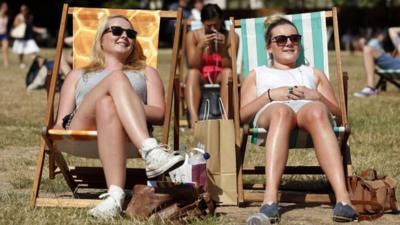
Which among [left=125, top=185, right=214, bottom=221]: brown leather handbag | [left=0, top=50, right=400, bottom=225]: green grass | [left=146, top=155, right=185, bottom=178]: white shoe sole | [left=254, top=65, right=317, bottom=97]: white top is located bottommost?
[left=0, top=50, right=400, bottom=225]: green grass

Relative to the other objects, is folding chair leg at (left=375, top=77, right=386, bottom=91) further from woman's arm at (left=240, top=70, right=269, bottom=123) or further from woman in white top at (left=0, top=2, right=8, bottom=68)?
woman in white top at (left=0, top=2, right=8, bottom=68)

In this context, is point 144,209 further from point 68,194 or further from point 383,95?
point 383,95

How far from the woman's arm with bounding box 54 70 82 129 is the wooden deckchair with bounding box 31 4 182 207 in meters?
0.05

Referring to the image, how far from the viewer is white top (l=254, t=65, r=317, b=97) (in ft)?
19.0

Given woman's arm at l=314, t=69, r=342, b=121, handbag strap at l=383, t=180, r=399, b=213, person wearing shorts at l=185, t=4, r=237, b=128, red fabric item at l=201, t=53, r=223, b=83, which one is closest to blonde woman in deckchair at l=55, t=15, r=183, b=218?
woman's arm at l=314, t=69, r=342, b=121

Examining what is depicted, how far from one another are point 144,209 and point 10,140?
12.4 ft

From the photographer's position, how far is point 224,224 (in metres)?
4.84

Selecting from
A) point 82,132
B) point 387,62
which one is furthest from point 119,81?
point 387,62

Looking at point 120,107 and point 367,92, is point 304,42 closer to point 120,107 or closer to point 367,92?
point 120,107

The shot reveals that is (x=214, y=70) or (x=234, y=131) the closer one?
(x=234, y=131)

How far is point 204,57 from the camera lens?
30.5 ft

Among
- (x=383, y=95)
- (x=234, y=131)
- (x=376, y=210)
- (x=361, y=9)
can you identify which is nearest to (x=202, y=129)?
(x=234, y=131)

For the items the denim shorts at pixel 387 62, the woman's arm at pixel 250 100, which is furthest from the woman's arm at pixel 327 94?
the denim shorts at pixel 387 62

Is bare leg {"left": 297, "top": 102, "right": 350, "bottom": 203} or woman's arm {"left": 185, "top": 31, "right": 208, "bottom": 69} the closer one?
bare leg {"left": 297, "top": 102, "right": 350, "bottom": 203}
